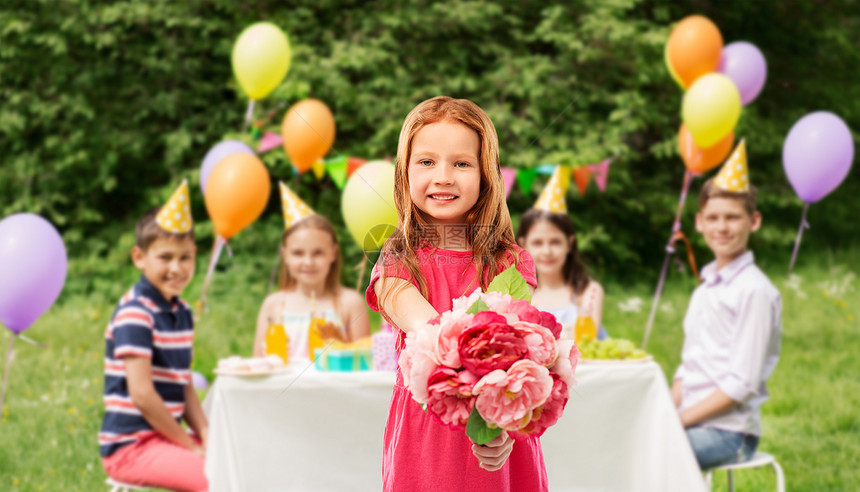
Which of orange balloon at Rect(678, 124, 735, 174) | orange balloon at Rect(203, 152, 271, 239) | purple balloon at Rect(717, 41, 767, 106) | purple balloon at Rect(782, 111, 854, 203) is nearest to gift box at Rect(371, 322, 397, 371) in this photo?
orange balloon at Rect(203, 152, 271, 239)

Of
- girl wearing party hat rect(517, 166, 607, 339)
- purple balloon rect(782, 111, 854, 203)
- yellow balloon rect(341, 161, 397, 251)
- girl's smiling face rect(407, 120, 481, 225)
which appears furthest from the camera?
purple balloon rect(782, 111, 854, 203)

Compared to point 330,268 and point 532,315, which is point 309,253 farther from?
point 532,315

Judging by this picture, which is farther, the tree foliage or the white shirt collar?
the tree foliage

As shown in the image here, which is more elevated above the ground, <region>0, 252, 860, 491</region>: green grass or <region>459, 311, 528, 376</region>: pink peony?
<region>459, 311, 528, 376</region>: pink peony

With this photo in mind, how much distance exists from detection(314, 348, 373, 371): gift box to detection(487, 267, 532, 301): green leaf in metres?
1.53

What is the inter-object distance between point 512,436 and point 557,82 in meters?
6.56

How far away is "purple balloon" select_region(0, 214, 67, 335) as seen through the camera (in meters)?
2.77

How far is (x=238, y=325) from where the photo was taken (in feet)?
20.2

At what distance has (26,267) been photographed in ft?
9.13

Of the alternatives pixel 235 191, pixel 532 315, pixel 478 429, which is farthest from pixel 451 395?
pixel 235 191

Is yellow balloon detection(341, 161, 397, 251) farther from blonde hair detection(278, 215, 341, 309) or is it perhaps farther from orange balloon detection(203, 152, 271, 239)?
orange balloon detection(203, 152, 271, 239)

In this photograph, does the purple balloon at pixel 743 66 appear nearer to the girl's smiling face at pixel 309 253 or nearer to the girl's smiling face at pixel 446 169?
the girl's smiling face at pixel 309 253

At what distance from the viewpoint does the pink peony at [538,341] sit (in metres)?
1.18

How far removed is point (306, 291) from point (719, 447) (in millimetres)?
1779
